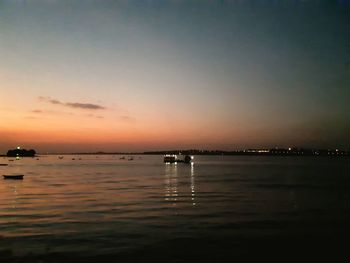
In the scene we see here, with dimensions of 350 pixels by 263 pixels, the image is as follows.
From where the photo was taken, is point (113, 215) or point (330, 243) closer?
point (330, 243)

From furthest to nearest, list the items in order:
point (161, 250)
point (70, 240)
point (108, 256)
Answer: point (70, 240) → point (161, 250) → point (108, 256)

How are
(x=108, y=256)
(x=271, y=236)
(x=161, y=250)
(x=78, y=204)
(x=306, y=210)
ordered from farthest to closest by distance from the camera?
(x=78, y=204) → (x=306, y=210) → (x=271, y=236) → (x=161, y=250) → (x=108, y=256)

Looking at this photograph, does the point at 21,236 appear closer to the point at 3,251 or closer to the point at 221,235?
the point at 3,251

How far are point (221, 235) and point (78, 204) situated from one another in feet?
66.6

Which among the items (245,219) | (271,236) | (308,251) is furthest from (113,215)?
(308,251)

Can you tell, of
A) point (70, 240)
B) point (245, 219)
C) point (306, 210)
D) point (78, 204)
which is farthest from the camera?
point (78, 204)

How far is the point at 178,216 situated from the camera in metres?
33.2

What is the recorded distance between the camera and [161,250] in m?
21.8

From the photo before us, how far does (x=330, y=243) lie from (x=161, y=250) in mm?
10939

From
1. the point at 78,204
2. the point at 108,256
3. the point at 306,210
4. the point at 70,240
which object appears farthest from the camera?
the point at 78,204

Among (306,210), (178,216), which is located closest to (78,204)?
(178,216)

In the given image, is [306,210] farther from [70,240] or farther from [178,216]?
[70,240]

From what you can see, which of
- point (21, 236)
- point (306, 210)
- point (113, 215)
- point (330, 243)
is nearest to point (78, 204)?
point (113, 215)

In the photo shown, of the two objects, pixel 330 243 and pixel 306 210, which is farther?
pixel 306 210
